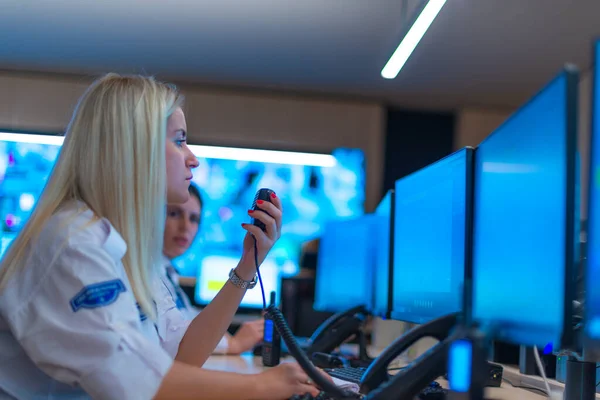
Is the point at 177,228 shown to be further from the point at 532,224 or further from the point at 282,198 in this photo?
the point at 532,224

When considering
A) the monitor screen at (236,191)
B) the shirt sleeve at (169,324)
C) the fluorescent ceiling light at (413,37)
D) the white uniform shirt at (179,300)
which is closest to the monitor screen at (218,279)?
the monitor screen at (236,191)

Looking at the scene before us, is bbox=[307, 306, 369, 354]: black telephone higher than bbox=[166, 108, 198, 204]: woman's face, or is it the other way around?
bbox=[166, 108, 198, 204]: woman's face

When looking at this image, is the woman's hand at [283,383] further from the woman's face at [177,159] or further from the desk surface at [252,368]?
the woman's face at [177,159]

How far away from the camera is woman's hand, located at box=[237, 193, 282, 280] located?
5.53ft

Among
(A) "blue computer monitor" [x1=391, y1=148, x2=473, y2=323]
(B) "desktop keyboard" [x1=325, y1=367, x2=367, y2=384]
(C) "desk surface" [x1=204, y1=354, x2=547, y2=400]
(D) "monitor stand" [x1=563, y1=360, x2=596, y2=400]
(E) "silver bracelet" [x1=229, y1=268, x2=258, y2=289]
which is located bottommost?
(C) "desk surface" [x1=204, y1=354, x2=547, y2=400]

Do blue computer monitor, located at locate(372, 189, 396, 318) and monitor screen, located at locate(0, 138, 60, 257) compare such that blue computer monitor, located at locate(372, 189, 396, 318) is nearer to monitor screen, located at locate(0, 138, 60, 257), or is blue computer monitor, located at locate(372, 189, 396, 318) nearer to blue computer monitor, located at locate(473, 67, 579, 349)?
blue computer monitor, located at locate(473, 67, 579, 349)

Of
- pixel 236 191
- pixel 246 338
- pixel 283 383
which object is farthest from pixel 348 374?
pixel 236 191

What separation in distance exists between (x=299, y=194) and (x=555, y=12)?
8.49 feet

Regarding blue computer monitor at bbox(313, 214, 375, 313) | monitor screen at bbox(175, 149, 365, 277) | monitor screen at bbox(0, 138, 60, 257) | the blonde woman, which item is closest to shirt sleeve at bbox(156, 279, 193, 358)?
the blonde woman

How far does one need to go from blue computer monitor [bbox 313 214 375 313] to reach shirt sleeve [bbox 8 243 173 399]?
1.46m

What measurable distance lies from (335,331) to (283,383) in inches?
49.0

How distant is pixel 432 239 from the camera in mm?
1659

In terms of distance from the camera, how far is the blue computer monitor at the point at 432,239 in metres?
1.44

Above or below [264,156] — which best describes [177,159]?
below
